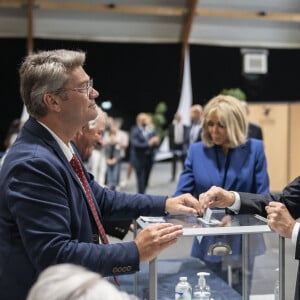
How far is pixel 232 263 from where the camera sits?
→ 6.42ft

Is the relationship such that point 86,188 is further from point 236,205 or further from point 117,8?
point 117,8

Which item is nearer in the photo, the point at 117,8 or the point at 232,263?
the point at 232,263

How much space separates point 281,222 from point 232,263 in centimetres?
46

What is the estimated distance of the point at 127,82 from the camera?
35.3 feet

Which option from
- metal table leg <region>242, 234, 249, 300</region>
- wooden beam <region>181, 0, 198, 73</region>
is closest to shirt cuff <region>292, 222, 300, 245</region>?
metal table leg <region>242, 234, 249, 300</region>

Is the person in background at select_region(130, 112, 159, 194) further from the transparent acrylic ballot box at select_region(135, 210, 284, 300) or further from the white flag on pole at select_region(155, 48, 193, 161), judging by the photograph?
the transparent acrylic ballot box at select_region(135, 210, 284, 300)

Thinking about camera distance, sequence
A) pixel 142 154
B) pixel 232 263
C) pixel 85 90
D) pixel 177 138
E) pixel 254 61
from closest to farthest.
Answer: pixel 85 90 < pixel 232 263 < pixel 142 154 < pixel 177 138 < pixel 254 61

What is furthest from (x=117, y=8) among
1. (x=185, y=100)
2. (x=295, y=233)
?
(x=295, y=233)

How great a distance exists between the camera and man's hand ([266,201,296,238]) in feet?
5.11

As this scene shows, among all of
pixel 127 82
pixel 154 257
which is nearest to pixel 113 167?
pixel 127 82

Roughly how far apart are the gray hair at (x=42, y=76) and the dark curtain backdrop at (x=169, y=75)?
9214 mm

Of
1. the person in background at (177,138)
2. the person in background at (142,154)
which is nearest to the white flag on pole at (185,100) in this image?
the person in background at (177,138)

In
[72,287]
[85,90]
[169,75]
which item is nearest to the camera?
[72,287]

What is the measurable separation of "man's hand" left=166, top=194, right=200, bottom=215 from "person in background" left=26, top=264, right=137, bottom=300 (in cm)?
98
